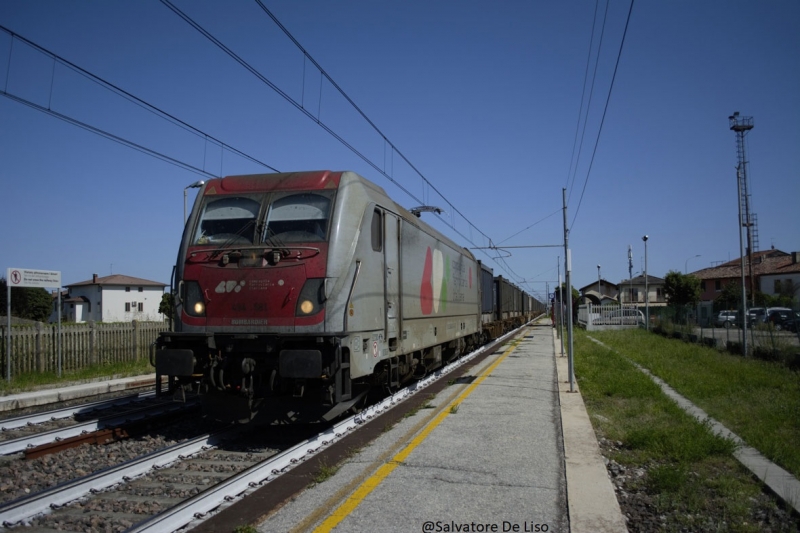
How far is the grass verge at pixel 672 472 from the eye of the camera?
5066 mm

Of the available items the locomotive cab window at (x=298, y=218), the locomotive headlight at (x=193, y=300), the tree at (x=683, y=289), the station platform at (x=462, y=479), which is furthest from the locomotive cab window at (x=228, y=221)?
the tree at (x=683, y=289)

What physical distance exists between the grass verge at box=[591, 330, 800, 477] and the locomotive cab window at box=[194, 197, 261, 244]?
7170mm

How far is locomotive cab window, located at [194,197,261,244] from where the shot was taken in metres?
8.44

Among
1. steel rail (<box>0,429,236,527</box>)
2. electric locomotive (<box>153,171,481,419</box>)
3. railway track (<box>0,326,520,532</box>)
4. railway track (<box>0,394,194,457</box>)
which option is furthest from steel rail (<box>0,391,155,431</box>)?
steel rail (<box>0,429,236,527</box>)

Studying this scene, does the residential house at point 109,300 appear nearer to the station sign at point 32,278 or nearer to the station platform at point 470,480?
the station sign at point 32,278

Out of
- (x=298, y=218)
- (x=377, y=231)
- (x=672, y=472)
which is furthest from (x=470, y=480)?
(x=377, y=231)

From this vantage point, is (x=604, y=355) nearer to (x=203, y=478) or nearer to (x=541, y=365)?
(x=541, y=365)

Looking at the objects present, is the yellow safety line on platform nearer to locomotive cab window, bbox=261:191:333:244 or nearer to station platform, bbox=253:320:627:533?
station platform, bbox=253:320:627:533

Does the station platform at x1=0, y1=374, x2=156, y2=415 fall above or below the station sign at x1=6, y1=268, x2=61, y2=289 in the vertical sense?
below

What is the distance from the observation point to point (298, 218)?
8297 mm

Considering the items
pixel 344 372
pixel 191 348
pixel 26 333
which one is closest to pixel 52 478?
pixel 191 348

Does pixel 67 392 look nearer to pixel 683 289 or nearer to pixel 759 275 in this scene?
pixel 683 289

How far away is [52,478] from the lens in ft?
21.1

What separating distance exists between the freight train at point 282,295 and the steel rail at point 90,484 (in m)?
0.81
